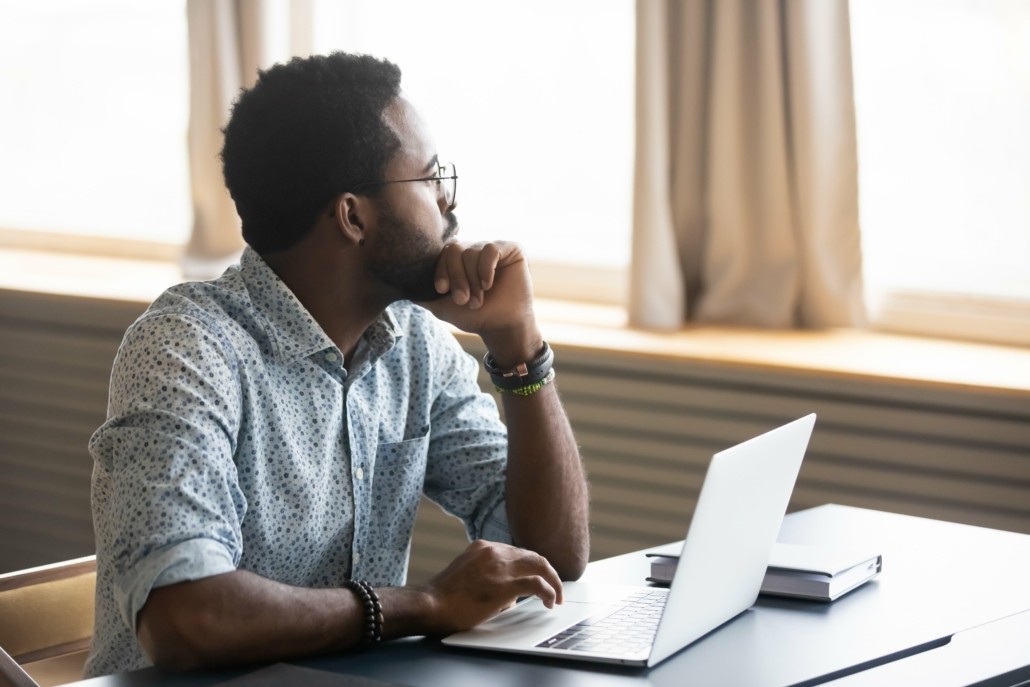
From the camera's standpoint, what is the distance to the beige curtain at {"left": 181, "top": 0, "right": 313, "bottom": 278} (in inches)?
137

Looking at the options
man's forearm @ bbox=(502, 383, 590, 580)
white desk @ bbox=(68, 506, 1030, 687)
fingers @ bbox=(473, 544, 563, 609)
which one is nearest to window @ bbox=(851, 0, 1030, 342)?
white desk @ bbox=(68, 506, 1030, 687)

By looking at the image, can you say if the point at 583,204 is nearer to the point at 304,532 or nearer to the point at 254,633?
the point at 304,532

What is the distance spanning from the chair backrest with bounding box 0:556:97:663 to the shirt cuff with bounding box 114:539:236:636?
51 centimetres

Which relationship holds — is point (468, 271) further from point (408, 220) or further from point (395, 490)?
point (395, 490)

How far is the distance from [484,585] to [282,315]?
445mm

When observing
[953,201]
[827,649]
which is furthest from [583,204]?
[827,649]

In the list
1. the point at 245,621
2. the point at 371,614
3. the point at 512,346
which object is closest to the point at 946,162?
the point at 512,346

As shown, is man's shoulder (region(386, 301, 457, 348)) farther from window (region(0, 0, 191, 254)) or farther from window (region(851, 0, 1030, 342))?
window (region(0, 0, 191, 254))

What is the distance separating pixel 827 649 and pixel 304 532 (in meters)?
0.64

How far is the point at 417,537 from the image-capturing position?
Answer: 3047 millimetres

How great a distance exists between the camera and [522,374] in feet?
5.71

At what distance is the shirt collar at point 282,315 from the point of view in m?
1.57

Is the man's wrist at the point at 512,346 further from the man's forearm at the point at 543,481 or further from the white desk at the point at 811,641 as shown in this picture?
the white desk at the point at 811,641

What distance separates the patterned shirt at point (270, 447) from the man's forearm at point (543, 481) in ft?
0.22
